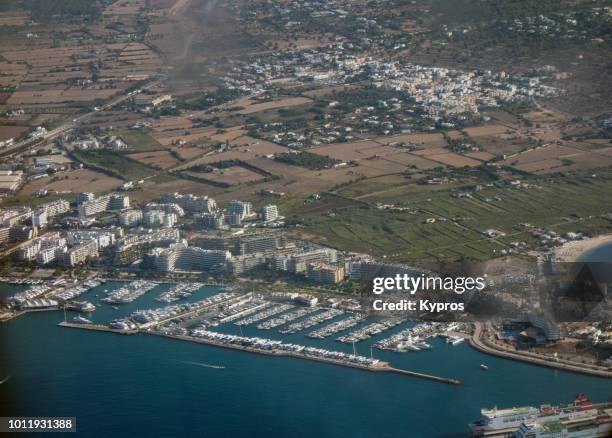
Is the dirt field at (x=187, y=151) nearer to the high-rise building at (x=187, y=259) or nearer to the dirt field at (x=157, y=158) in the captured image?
the dirt field at (x=157, y=158)

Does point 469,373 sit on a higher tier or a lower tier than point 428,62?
lower

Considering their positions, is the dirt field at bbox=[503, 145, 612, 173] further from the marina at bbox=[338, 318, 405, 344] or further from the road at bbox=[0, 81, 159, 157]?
the road at bbox=[0, 81, 159, 157]

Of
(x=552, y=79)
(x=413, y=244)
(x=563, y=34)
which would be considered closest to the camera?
(x=413, y=244)

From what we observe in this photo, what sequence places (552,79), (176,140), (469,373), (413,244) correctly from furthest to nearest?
(552,79), (176,140), (413,244), (469,373)

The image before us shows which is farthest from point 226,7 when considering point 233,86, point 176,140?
point 176,140

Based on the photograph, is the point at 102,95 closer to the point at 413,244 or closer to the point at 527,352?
the point at 413,244

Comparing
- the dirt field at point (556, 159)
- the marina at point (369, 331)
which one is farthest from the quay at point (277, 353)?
the dirt field at point (556, 159)

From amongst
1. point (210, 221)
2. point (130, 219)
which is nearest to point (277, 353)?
point (210, 221)
